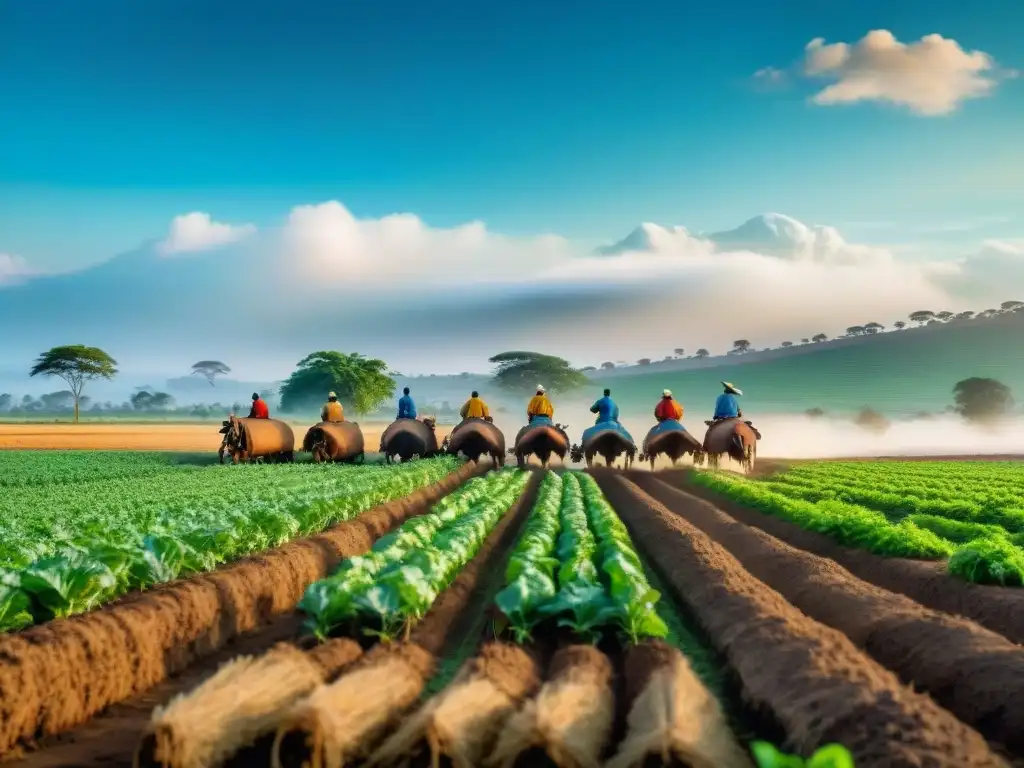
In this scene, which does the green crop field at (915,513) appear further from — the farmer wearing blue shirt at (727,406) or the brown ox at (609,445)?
the brown ox at (609,445)

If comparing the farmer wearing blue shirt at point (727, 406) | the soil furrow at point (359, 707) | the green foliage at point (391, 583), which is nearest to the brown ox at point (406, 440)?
the farmer wearing blue shirt at point (727, 406)

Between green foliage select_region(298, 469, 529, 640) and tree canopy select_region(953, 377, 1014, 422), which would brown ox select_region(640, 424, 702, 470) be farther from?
tree canopy select_region(953, 377, 1014, 422)

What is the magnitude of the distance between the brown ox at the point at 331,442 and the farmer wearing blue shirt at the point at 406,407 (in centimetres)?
218

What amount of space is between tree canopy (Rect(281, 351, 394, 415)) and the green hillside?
45.1 metres

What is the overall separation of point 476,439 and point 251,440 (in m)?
8.19

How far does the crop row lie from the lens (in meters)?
6.95

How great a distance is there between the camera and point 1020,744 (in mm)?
5125

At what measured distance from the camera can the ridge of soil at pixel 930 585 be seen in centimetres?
822

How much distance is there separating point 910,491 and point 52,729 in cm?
2131

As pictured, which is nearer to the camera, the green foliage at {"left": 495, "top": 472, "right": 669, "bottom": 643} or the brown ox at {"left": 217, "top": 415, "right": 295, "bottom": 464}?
the green foliage at {"left": 495, "top": 472, "right": 669, "bottom": 643}

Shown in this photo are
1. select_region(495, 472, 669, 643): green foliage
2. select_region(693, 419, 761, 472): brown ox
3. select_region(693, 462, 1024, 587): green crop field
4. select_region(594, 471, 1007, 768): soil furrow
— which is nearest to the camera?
select_region(594, 471, 1007, 768): soil furrow

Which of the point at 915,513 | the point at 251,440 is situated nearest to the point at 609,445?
the point at 251,440

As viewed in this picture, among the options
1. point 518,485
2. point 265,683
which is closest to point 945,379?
point 518,485

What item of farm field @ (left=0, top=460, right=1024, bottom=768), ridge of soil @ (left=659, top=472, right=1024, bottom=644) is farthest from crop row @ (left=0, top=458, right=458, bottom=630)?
ridge of soil @ (left=659, top=472, right=1024, bottom=644)
